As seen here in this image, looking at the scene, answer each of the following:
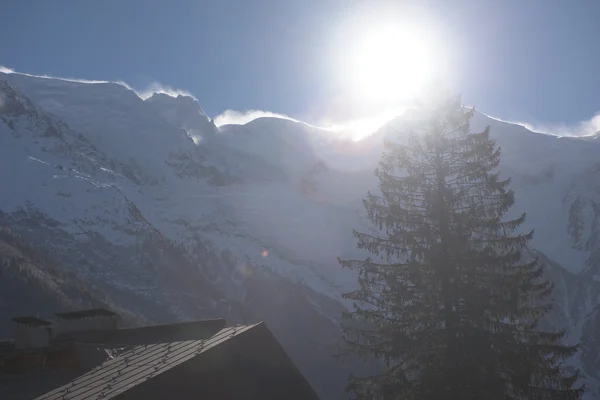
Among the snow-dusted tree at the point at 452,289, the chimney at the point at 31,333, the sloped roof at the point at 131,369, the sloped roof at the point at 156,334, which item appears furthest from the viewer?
the chimney at the point at 31,333

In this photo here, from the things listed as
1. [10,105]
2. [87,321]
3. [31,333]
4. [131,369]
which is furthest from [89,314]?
[10,105]

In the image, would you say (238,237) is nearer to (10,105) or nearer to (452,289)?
(10,105)

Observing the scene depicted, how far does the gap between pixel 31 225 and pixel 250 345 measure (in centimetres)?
12272

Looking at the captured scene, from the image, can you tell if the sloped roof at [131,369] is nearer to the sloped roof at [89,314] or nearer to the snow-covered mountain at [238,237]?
the sloped roof at [89,314]

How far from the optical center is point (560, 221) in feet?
590

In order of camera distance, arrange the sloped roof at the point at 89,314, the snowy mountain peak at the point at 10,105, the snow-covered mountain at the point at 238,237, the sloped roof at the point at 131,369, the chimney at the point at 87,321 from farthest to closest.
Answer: the snowy mountain peak at the point at 10,105 → the snow-covered mountain at the point at 238,237 → the sloped roof at the point at 89,314 → the chimney at the point at 87,321 → the sloped roof at the point at 131,369

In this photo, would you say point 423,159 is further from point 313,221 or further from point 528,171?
→ point 528,171

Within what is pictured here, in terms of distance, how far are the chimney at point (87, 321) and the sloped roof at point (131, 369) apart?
14519mm

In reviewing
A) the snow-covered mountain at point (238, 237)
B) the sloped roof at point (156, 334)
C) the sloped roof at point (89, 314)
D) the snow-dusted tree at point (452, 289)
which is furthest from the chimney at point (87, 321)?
the snow-covered mountain at point (238, 237)

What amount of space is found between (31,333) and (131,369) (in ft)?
47.6

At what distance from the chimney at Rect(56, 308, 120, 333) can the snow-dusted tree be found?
12387 millimetres

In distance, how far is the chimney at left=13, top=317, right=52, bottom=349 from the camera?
72.9 ft

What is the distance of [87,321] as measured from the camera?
998 inches

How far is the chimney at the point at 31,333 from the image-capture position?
22234 millimetres
